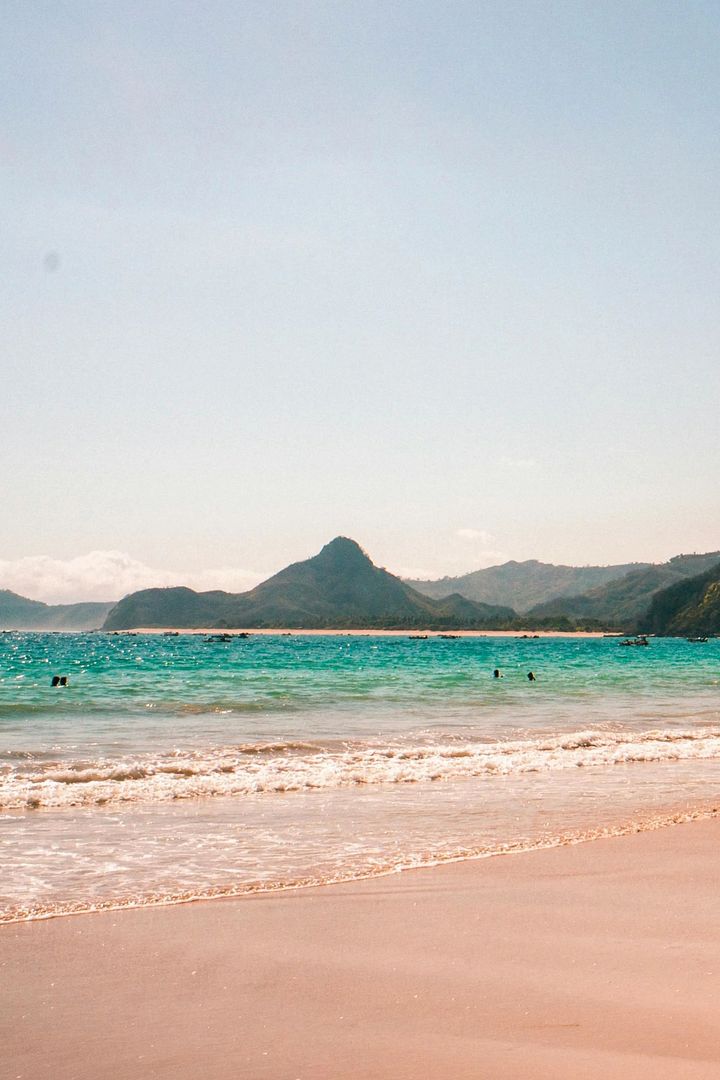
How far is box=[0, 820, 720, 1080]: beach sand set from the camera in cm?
494

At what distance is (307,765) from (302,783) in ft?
7.58

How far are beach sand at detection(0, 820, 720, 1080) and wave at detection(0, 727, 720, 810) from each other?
7.44 metres

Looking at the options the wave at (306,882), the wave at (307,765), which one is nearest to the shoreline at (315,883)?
the wave at (306,882)

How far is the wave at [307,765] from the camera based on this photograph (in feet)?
51.5

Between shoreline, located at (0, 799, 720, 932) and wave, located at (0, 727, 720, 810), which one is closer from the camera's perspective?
shoreline, located at (0, 799, 720, 932)

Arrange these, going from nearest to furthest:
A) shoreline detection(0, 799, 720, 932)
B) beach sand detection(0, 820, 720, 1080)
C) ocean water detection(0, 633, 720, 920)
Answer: beach sand detection(0, 820, 720, 1080), shoreline detection(0, 799, 720, 932), ocean water detection(0, 633, 720, 920)

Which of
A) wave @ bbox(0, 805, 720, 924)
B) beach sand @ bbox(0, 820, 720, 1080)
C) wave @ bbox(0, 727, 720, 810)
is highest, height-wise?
beach sand @ bbox(0, 820, 720, 1080)

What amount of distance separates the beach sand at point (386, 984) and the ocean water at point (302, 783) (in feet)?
3.54

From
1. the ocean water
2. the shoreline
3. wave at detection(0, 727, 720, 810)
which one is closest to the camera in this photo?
the shoreline

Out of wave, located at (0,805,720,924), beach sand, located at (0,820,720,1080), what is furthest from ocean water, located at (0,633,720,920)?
beach sand, located at (0,820,720,1080)

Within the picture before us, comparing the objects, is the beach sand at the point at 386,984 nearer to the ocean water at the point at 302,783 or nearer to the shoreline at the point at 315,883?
the shoreline at the point at 315,883

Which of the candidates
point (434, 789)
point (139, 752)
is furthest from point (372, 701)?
point (434, 789)

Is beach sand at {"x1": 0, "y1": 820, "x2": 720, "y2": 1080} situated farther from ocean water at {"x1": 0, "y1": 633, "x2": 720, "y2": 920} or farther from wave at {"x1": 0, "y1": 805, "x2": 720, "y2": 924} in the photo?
ocean water at {"x1": 0, "y1": 633, "x2": 720, "y2": 920}

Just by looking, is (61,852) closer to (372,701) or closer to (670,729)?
(670,729)
